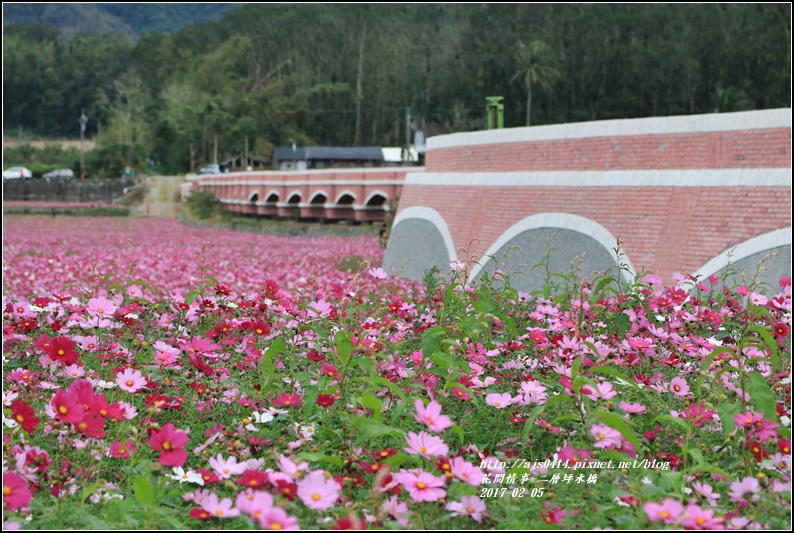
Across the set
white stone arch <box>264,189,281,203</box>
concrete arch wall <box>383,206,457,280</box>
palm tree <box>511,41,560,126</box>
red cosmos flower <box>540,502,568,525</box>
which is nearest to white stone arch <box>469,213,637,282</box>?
concrete arch wall <box>383,206,457,280</box>

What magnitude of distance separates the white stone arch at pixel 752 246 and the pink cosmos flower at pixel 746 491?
9.22 m

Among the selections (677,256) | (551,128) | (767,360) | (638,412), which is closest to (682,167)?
(677,256)

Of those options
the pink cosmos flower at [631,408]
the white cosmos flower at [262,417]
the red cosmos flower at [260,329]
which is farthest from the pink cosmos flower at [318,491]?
the red cosmos flower at [260,329]

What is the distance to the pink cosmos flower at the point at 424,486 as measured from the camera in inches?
109

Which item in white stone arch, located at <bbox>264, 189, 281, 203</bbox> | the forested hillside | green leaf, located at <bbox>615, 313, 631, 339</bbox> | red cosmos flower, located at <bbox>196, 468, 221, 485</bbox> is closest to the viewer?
red cosmos flower, located at <bbox>196, 468, 221, 485</bbox>

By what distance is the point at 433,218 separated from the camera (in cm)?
1959

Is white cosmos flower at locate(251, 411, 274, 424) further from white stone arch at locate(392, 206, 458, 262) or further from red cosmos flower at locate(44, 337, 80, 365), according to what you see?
white stone arch at locate(392, 206, 458, 262)

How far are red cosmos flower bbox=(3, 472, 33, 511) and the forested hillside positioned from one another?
2257 inches

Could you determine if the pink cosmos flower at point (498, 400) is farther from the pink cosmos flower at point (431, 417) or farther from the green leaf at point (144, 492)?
the green leaf at point (144, 492)

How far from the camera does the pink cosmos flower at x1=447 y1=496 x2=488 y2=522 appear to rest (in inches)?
111

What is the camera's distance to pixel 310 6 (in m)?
109

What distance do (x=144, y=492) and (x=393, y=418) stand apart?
2.85 feet

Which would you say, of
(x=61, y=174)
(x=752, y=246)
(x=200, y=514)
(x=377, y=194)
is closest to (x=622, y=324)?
(x=200, y=514)

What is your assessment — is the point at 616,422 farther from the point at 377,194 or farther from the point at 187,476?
the point at 377,194
